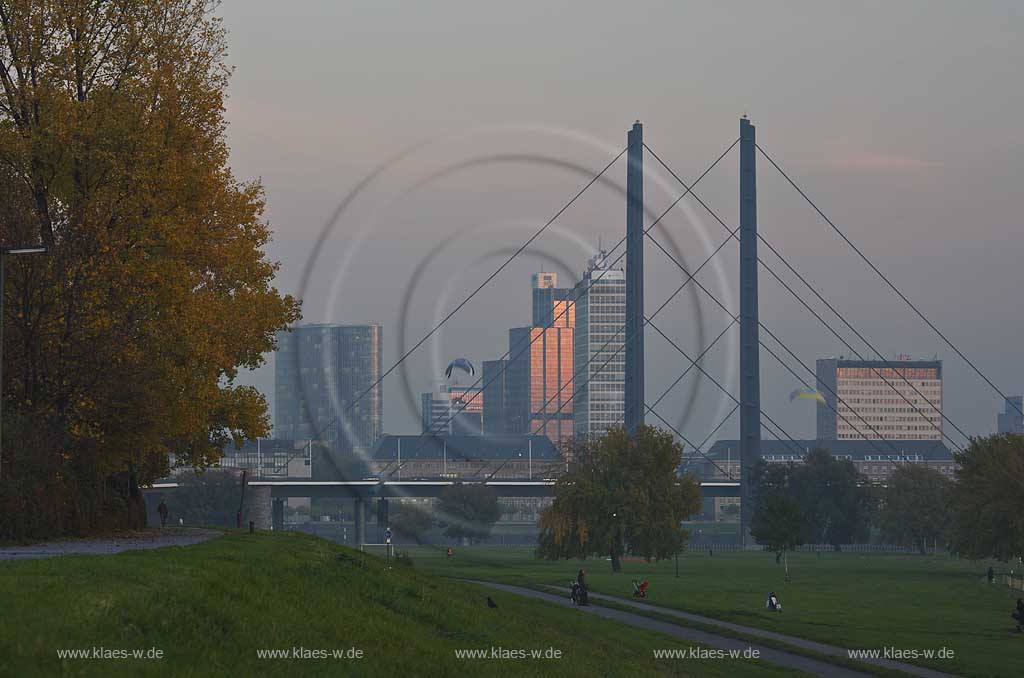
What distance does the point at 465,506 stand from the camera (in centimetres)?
19250

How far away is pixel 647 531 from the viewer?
9975 cm

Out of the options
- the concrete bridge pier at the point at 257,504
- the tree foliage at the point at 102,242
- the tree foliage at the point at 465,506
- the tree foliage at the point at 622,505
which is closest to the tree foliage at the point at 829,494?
the tree foliage at the point at 465,506

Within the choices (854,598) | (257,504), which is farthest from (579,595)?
(257,504)

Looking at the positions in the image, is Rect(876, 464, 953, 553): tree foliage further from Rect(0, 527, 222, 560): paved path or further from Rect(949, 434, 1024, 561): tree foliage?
Rect(0, 527, 222, 560): paved path

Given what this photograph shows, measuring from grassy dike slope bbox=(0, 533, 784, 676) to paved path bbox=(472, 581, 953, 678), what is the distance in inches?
501

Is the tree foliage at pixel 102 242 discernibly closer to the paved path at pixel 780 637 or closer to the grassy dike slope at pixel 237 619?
the grassy dike slope at pixel 237 619

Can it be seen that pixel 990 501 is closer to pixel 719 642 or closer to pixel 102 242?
pixel 719 642

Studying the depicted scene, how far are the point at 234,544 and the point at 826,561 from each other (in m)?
110

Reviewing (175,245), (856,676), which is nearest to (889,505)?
(856,676)

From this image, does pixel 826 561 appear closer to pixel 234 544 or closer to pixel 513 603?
pixel 513 603

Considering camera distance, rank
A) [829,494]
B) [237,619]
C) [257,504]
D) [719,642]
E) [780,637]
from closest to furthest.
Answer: [237,619] < [719,642] < [780,637] < [257,504] < [829,494]

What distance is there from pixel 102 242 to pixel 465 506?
519 feet

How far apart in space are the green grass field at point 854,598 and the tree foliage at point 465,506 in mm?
64037

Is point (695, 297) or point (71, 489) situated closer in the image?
point (71, 489)
